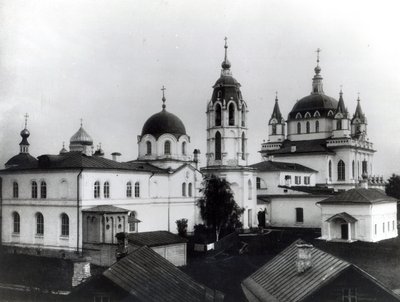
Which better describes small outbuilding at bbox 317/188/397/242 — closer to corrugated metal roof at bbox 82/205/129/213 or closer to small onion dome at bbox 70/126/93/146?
corrugated metal roof at bbox 82/205/129/213

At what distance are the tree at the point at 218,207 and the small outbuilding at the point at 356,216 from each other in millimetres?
6994

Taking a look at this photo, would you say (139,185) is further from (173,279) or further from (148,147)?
(173,279)

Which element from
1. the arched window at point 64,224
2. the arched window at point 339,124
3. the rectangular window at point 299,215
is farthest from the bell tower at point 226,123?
the arched window at point 64,224

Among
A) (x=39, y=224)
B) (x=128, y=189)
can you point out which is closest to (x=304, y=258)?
(x=128, y=189)

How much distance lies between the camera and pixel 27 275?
31672 millimetres

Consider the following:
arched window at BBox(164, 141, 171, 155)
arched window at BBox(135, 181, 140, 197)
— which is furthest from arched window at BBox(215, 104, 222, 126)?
arched window at BBox(135, 181, 140, 197)

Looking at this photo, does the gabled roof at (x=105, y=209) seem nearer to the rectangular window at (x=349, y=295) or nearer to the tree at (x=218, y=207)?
the tree at (x=218, y=207)

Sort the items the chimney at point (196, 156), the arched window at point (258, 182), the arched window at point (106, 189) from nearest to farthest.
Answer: the arched window at point (106, 189)
the chimney at point (196, 156)
the arched window at point (258, 182)

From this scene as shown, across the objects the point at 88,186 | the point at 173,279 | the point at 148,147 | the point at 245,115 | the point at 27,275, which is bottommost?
the point at 27,275

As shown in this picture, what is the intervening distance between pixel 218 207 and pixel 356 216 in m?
10.4

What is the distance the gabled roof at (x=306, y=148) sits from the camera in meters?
58.6

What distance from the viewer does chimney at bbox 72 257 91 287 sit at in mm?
30622

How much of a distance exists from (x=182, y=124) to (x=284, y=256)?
87.1 feet

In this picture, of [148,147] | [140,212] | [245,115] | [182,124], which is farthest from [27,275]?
[245,115]
